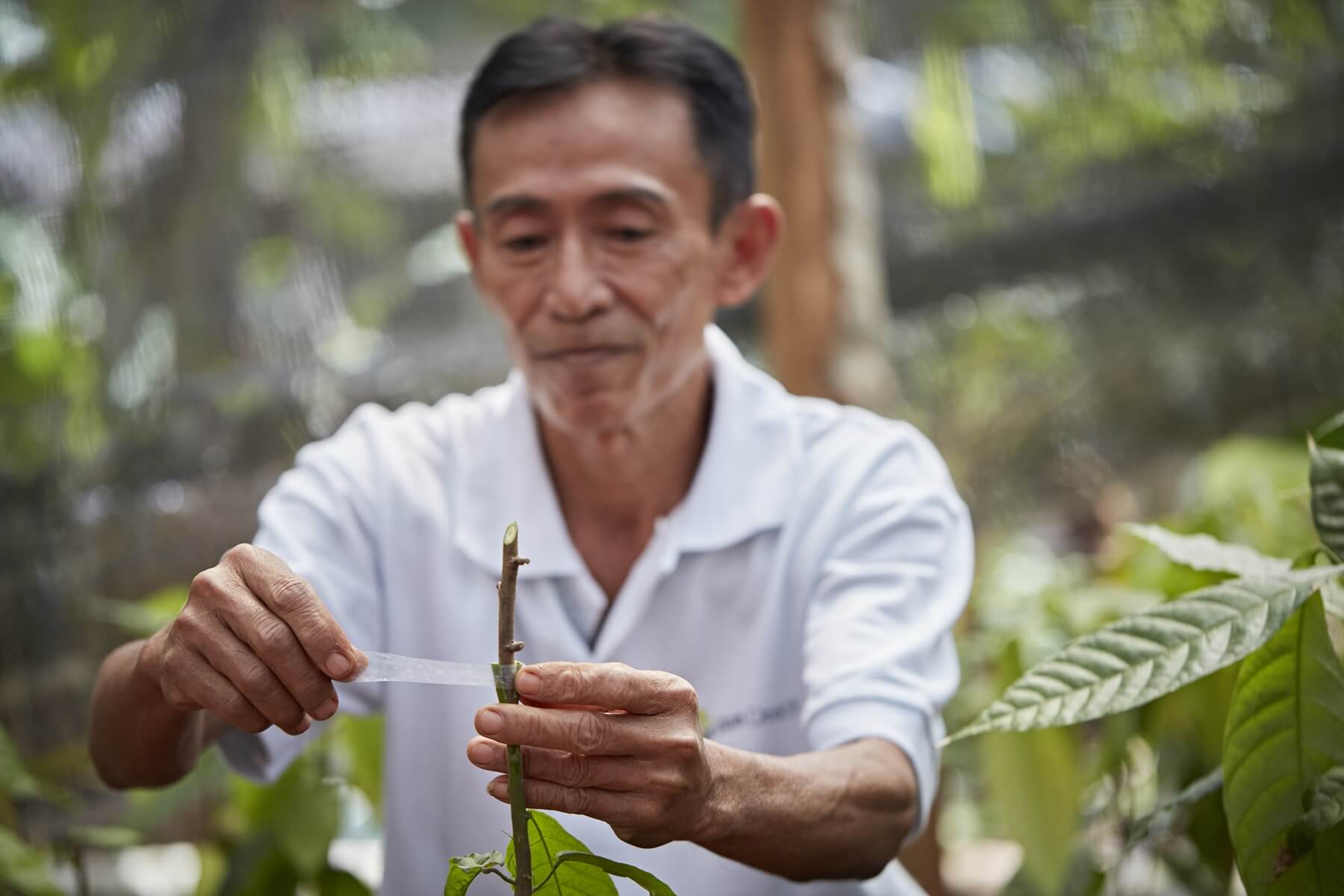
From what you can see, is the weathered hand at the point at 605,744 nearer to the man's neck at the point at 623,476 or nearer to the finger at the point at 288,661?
the finger at the point at 288,661

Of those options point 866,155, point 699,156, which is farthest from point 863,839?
point 866,155

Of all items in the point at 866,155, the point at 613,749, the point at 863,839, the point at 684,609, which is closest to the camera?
the point at 613,749

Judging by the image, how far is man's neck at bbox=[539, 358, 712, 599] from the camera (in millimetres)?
1205

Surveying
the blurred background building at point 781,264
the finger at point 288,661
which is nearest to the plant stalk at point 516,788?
the finger at point 288,661

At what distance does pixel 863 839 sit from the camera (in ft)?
2.89

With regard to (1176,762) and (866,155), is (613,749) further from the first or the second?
(866,155)

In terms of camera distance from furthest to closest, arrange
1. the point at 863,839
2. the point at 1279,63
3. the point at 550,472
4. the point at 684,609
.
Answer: the point at 1279,63
the point at 550,472
the point at 684,609
the point at 863,839

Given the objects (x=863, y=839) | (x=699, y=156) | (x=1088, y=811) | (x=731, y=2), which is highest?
(x=731, y=2)

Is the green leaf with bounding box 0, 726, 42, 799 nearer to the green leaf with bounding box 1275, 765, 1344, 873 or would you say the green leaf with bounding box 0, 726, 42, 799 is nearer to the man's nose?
the man's nose

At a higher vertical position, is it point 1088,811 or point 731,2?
point 731,2

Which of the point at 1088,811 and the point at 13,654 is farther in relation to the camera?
the point at 13,654

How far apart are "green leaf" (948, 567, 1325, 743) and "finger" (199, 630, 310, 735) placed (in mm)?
377

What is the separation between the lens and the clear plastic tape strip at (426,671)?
0.64 meters

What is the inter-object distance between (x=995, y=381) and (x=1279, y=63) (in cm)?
68
